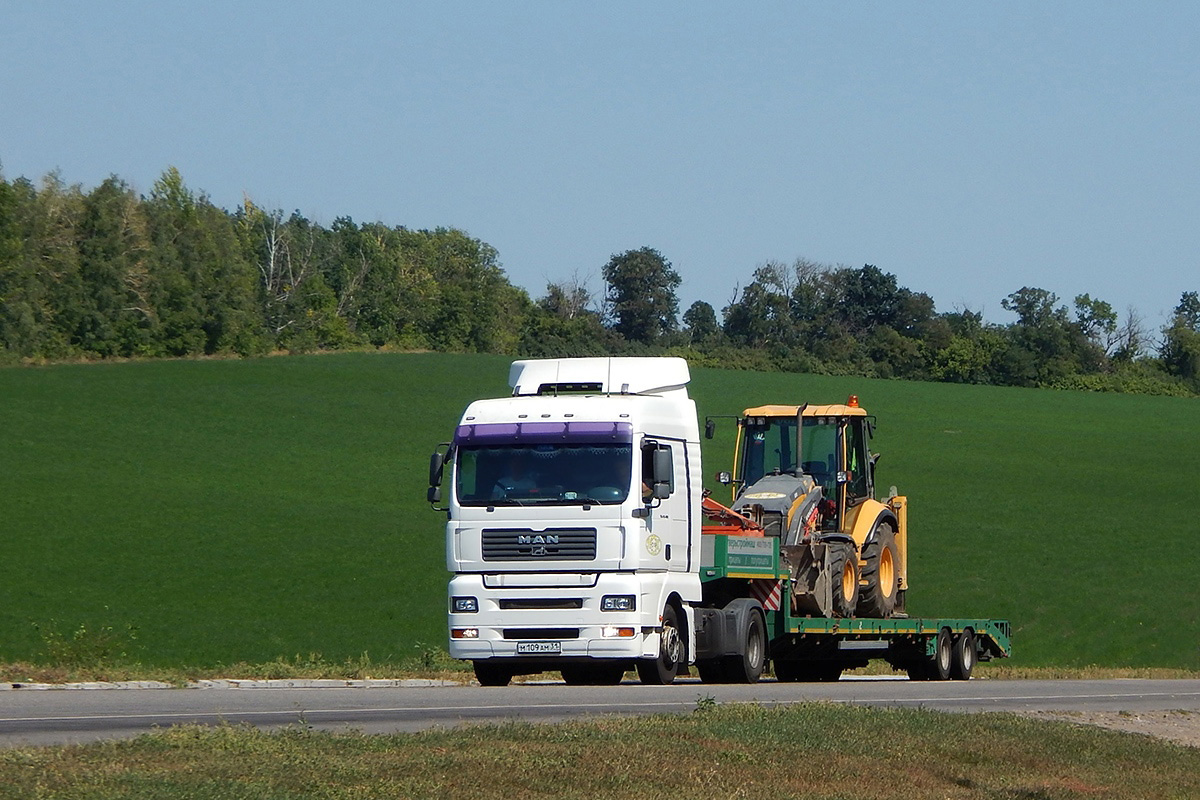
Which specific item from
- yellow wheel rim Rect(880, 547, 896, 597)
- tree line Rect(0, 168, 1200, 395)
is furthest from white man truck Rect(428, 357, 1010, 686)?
tree line Rect(0, 168, 1200, 395)

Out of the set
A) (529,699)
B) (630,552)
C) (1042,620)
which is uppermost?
(630,552)

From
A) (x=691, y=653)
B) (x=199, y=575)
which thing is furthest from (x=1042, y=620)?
(x=691, y=653)

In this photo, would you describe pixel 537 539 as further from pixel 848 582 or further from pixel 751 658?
pixel 848 582

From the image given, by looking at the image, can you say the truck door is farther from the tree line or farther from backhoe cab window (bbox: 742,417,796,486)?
the tree line

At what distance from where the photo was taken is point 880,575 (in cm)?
2297

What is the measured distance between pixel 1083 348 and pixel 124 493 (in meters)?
96.2

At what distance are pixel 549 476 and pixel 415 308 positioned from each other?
106m

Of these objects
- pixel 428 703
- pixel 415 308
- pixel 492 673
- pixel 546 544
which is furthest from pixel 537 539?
pixel 415 308

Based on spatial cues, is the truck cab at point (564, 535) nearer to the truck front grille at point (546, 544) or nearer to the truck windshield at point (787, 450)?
the truck front grille at point (546, 544)

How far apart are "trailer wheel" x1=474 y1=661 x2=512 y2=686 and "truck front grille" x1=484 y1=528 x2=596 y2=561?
187 cm

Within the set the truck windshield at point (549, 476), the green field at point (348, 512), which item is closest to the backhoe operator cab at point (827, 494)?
the truck windshield at point (549, 476)

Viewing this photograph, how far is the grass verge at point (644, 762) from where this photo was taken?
8539 mm

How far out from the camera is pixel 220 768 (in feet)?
29.2

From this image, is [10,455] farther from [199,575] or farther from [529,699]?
[529,699]
